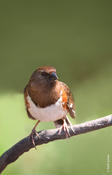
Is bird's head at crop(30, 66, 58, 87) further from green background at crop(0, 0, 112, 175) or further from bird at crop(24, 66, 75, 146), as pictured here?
green background at crop(0, 0, 112, 175)

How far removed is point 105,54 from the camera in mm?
1289

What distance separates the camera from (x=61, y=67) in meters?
1.25

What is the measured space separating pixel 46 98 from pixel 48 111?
4 centimetres

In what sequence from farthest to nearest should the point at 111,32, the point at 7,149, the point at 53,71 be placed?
the point at 111,32 < the point at 7,149 < the point at 53,71

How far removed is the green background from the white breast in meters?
0.09

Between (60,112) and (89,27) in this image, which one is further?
(89,27)

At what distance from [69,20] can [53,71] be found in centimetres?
27

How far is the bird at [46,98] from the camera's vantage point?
3.68 ft

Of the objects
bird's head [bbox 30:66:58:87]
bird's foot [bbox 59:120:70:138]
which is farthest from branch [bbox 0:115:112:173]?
bird's head [bbox 30:66:58:87]

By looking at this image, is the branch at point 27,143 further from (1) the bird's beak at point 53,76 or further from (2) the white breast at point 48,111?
(1) the bird's beak at point 53,76

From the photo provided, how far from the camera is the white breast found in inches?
44.2

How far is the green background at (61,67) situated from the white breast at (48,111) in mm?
86

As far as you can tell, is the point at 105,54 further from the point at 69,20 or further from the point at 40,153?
the point at 40,153

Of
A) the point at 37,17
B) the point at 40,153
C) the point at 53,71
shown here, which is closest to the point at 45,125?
the point at 40,153
